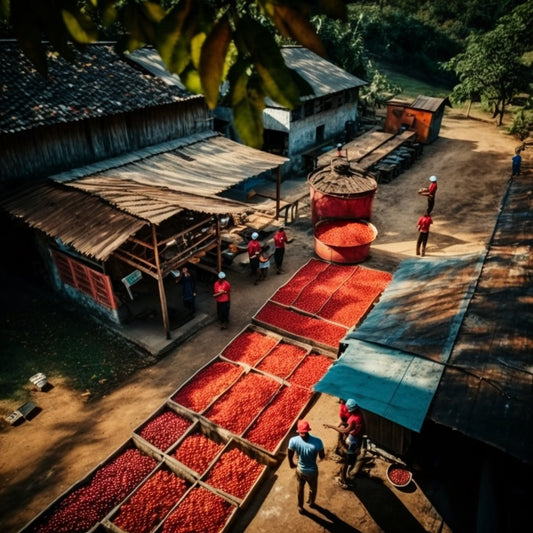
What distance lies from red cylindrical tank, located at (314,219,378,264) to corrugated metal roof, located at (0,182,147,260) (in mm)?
6855

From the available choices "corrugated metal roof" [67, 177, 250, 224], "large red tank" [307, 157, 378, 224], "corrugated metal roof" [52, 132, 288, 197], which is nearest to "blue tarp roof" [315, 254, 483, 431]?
"corrugated metal roof" [67, 177, 250, 224]

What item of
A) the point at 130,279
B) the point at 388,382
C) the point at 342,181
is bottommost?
the point at 130,279

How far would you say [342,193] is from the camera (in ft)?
49.2

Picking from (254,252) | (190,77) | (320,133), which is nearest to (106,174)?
(254,252)

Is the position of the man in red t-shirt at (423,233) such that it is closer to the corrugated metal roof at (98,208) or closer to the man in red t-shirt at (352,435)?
the corrugated metal roof at (98,208)

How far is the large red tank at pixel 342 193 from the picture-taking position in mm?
15086

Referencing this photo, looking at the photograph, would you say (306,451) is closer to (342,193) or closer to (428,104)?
(342,193)

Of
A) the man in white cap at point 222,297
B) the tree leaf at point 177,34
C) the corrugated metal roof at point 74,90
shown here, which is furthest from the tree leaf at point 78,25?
the corrugated metal roof at point 74,90

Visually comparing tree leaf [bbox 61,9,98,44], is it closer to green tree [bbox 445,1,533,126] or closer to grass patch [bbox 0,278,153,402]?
grass patch [bbox 0,278,153,402]

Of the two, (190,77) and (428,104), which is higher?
(190,77)

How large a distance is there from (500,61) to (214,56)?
3355cm

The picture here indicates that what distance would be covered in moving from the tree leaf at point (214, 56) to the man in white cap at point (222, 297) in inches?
365

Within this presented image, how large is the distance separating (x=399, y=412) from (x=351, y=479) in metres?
1.97

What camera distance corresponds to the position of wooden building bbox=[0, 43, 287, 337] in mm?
10359
